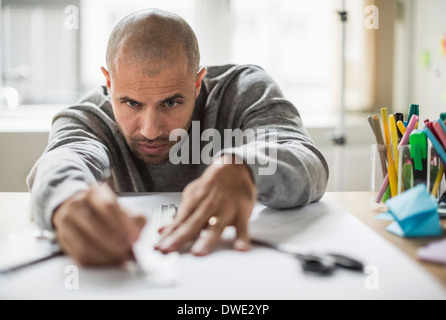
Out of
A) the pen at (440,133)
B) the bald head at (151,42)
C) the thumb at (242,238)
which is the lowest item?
the thumb at (242,238)

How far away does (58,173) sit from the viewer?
66cm

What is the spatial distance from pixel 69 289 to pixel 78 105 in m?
0.68

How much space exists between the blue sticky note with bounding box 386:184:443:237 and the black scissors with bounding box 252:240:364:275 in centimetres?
17

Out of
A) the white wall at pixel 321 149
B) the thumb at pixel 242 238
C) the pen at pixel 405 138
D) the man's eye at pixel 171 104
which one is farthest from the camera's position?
the white wall at pixel 321 149

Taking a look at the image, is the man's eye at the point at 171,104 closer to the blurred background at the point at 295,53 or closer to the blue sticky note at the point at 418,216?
the blue sticky note at the point at 418,216

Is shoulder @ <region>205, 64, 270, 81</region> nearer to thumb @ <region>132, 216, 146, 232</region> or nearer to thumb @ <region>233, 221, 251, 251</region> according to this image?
thumb @ <region>233, 221, 251, 251</region>

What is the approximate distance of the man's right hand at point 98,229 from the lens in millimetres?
489

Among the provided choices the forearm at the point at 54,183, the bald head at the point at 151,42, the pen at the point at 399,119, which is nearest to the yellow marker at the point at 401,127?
the pen at the point at 399,119

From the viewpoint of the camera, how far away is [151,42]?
2.89 ft

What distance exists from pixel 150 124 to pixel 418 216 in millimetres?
491

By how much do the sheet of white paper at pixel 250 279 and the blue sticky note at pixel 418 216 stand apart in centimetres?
6

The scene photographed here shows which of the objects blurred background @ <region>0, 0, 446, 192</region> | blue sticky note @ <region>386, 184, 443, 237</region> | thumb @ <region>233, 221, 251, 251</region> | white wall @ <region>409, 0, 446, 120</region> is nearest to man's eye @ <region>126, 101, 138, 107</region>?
thumb @ <region>233, 221, 251, 251</region>

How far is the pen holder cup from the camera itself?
785 mm

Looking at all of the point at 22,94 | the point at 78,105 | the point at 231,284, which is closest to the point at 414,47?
the point at 78,105
